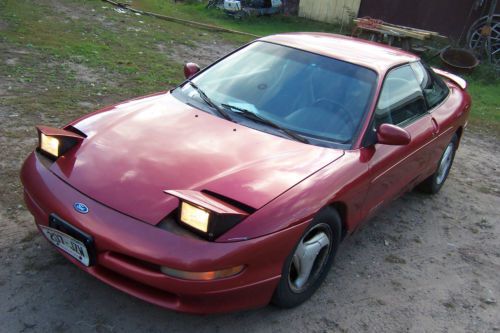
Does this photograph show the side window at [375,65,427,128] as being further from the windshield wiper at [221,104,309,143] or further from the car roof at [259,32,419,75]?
the windshield wiper at [221,104,309,143]

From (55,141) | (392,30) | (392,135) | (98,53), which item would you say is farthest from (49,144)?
(392,30)

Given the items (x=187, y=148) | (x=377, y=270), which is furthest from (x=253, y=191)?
(x=377, y=270)

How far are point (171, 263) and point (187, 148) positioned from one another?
852 millimetres

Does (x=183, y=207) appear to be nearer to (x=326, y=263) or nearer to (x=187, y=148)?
(x=187, y=148)

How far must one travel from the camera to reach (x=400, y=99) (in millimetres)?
3779

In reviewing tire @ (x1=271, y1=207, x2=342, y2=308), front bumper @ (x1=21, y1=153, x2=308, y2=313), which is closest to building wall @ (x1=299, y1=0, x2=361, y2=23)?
tire @ (x1=271, y1=207, x2=342, y2=308)

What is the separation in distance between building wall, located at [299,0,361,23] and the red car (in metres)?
10.5

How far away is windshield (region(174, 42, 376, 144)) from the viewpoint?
326cm

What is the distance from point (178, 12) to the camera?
13.7 meters

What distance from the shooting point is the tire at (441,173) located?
468cm

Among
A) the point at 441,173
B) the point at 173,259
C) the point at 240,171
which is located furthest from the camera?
the point at 441,173

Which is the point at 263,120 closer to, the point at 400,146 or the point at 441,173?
the point at 400,146

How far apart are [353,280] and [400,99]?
147 centimetres

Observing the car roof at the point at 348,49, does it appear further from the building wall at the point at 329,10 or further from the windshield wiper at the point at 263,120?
the building wall at the point at 329,10
